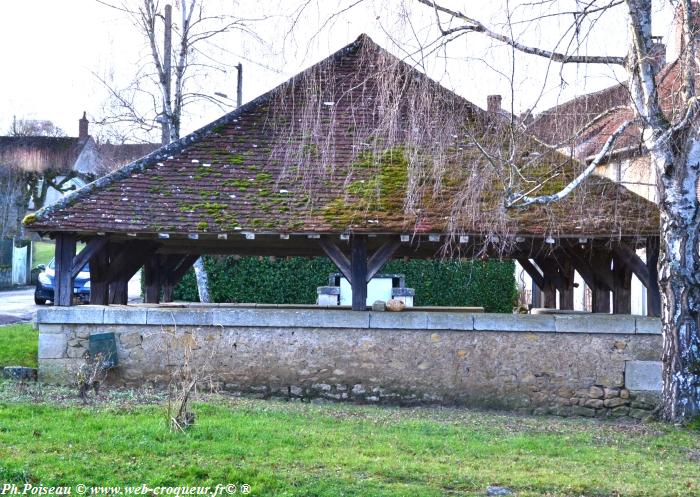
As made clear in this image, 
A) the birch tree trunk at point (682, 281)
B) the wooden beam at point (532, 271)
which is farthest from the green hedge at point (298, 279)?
the birch tree trunk at point (682, 281)

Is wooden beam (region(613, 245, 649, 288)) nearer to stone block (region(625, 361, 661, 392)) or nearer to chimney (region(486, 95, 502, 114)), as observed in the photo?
stone block (region(625, 361, 661, 392))

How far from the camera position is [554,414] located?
9.60 meters

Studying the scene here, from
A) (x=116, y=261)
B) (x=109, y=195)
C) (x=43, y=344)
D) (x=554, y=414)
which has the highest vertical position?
(x=109, y=195)

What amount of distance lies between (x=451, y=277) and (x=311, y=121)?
9046 millimetres

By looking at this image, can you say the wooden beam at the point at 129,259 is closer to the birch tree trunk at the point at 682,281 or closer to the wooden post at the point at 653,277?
the wooden post at the point at 653,277

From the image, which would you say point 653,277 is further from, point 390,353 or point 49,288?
point 49,288

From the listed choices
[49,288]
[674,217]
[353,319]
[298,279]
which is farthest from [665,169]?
[49,288]

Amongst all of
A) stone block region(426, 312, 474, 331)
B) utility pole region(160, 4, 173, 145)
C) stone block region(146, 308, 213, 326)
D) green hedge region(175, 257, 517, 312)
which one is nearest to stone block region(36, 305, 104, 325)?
stone block region(146, 308, 213, 326)

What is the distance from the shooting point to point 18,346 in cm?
1202

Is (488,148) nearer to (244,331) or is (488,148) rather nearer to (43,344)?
(244,331)

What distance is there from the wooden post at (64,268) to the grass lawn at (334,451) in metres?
1.63

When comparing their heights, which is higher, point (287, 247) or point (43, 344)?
point (287, 247)

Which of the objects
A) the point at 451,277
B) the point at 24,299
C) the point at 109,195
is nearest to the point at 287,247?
the point at 109,195

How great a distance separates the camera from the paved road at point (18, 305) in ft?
53.6
